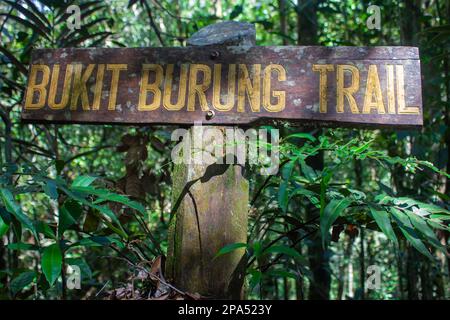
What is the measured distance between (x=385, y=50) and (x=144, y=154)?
143 centimetres

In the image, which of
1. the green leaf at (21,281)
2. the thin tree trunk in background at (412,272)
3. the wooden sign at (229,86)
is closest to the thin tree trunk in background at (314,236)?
the thin tree trunk in background at (412,272)

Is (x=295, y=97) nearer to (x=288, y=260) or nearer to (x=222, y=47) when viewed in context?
(x=222, y=47)

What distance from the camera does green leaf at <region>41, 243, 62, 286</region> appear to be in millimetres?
1217

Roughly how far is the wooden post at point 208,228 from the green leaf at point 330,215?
287 millimetres

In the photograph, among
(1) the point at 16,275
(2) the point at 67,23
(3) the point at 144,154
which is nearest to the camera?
(1) the point at 16,275

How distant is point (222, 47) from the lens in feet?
5.22

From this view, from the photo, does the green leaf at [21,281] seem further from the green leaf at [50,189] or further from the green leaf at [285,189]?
the green leaf at [285,189]

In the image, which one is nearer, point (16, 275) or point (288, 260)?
point (16, 275)

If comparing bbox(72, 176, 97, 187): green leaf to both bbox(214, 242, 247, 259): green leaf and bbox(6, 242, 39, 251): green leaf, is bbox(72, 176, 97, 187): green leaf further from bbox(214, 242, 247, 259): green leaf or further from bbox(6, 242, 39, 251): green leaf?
bbox(214, 242, 247, 259): green leaf

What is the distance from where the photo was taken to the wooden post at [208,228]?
4.68ft

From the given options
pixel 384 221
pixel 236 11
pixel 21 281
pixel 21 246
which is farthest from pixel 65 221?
pixel 236 11

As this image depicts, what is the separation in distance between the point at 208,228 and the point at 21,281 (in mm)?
597

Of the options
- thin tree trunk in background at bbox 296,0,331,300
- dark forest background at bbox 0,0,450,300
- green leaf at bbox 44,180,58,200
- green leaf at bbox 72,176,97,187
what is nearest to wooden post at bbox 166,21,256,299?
dark forest background at bbox 0,0,450,300
